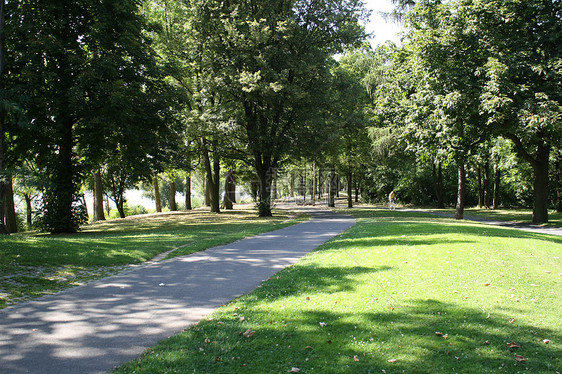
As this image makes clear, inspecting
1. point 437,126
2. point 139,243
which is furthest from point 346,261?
point 437,126

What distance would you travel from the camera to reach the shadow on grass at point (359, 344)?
3914 millimetres

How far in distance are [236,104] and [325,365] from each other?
2335 centimetres

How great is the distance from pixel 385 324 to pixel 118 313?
3881 millimetres

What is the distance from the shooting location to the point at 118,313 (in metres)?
5.68

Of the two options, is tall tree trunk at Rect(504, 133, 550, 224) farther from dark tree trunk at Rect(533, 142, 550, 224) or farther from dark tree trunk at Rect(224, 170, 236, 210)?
dark tree trunk at Rect(224, 170, 236, 210)

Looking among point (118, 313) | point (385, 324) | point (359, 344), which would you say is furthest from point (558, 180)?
point (118, 313)

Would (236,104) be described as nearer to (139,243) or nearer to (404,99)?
(404,99)

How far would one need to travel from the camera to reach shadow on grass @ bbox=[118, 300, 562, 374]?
3914 millimetres

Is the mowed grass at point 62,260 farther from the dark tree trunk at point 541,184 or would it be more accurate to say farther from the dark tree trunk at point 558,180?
the dark tree trunk at point 558,180

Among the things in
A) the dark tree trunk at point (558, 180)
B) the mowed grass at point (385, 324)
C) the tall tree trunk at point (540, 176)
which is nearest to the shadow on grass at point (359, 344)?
the mowed grass at point (385, 324)

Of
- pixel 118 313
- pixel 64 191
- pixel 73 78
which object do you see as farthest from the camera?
pixel 64 191

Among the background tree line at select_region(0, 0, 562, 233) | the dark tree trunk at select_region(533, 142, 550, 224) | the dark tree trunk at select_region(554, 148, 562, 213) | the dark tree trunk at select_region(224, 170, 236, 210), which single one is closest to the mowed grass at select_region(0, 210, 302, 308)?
the background tree line at select_region(0, 0, 562, 233)

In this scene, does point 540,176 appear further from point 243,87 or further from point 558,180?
point 243,87

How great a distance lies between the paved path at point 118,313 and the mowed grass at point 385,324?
435 millimetres
